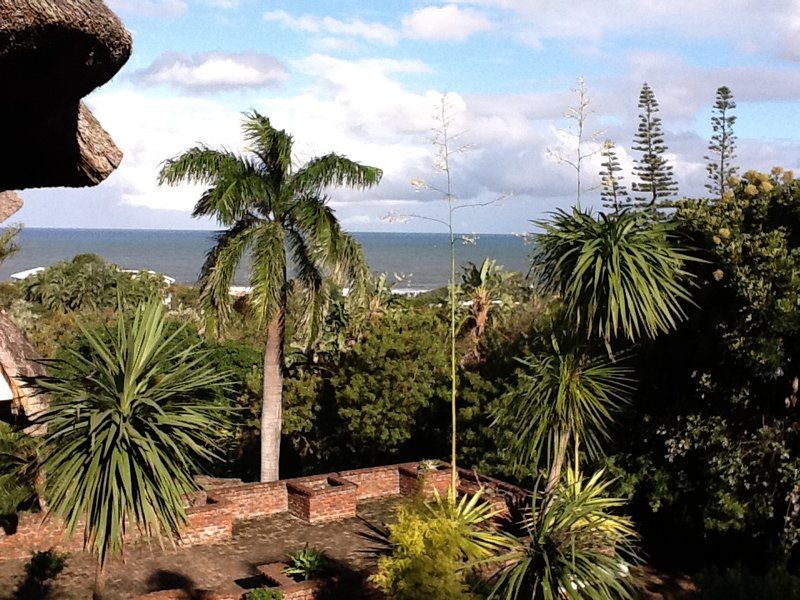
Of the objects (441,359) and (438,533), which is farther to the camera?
(441,359)

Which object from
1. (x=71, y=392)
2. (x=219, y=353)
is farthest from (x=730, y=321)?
(x=219, y=353)

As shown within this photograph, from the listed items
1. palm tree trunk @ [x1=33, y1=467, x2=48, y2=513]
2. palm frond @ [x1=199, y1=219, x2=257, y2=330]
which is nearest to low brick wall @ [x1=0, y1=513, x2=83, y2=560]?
palm tree trunk @ [x1=33, y1=467, x2=48, y2=513]

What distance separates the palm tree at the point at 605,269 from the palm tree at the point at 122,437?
4.78m

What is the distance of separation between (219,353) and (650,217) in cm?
1469

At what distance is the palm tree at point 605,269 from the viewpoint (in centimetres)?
1084

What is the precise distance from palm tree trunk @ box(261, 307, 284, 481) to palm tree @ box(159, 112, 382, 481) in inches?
0.8

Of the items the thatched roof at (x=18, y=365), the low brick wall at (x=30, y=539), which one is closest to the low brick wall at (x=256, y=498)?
the low brick wall at (x=30, y=539)

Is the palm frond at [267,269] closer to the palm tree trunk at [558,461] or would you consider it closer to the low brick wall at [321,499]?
the low brick wall at [321,499]

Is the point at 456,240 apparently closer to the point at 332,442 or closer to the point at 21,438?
the point at 21,438

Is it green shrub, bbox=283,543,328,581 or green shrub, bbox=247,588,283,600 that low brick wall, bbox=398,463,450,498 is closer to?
green shrub, bbox=283,543,328,581

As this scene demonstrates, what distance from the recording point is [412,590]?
9312mm

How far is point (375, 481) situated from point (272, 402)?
8.62 ft

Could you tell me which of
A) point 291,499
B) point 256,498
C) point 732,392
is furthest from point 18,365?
point 732,392

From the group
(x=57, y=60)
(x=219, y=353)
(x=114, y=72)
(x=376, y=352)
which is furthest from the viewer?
(x=219, y=353)
